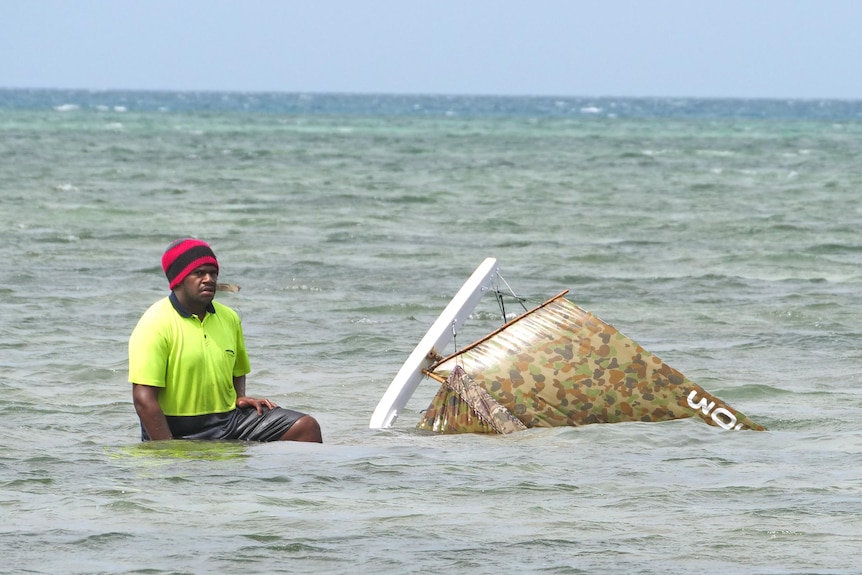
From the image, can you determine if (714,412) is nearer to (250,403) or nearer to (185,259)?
(250,403)

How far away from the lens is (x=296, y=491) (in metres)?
6.85

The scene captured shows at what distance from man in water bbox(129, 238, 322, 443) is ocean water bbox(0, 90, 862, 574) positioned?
0.18m

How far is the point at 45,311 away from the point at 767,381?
6.26m

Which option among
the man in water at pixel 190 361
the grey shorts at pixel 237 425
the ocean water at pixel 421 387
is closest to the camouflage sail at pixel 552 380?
the ocean water at pixel 421 387

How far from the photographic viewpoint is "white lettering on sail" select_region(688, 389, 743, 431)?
8.31m

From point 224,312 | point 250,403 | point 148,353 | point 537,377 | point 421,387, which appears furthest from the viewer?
point 421,387

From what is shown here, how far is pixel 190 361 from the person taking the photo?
7.00m

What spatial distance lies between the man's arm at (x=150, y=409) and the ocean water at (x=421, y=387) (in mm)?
216

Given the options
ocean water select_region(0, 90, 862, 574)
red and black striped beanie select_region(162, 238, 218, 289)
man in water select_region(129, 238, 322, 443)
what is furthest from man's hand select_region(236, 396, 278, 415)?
red and black striped beanie select_region(162, 238, 218, 289)

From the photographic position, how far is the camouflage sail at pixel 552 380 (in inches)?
313

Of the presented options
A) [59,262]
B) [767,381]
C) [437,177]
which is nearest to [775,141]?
[437,177]

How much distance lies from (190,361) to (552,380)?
2034 millimetres

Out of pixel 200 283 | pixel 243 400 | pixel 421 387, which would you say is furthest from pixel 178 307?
pixel 421 387

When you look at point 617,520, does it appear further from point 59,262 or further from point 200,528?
point 59,262
